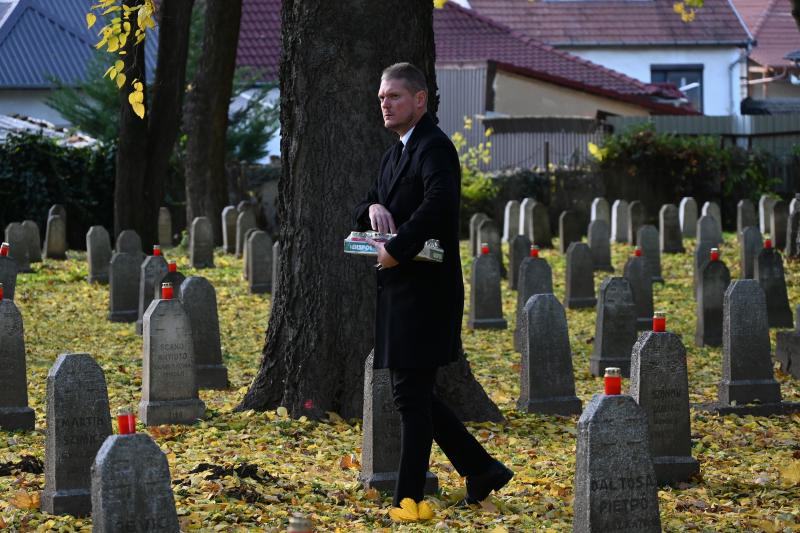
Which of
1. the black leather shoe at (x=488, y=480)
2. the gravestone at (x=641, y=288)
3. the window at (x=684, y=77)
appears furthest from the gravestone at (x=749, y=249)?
→ the window at (x=684, y=77)

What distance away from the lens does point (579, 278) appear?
1708 cm

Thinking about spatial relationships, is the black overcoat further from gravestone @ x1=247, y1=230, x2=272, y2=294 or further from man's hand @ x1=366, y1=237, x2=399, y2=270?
gravestone @ x1=247, y1=230, x2=272, y2=294

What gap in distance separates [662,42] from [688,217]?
19859mm

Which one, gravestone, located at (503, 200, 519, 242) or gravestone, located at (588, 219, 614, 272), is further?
gravestone, located at (503, 200, 519, 242)

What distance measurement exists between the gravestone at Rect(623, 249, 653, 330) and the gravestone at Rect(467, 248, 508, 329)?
61.6 inches

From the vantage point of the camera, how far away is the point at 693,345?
47.0 ft

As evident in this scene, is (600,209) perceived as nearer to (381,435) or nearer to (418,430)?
(381,435)

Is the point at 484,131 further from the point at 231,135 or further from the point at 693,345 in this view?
the point at 693,345

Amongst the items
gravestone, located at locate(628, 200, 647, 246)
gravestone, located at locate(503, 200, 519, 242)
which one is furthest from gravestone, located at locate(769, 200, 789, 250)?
gravestone, located at locate(503, 200, 519, 242)

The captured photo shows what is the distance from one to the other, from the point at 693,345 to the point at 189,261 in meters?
11.2

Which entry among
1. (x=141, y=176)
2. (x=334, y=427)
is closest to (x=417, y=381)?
(x=334, y=427)

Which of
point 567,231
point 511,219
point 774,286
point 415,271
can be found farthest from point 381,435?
point 511,219

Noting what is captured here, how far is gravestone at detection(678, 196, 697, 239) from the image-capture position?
26.5 meters

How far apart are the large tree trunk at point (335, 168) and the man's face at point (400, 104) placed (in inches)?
107
